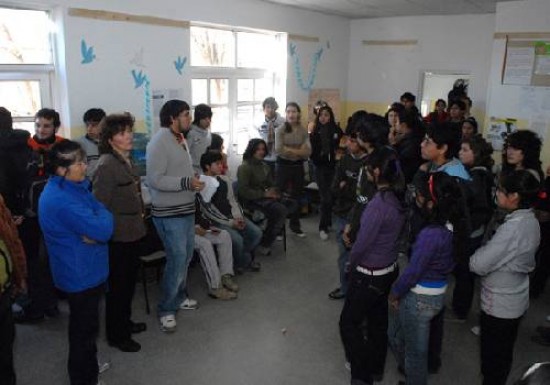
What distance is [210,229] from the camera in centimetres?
380

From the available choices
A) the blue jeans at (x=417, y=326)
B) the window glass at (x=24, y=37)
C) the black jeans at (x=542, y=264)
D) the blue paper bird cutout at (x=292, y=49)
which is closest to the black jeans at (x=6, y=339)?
the blue jeans at (x=417, y=326)

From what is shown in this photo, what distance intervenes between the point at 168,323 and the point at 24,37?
2.73m

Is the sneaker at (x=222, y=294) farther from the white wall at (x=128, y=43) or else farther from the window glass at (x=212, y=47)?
the window glass at (x=212, y=47)

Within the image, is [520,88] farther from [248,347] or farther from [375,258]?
[248,347]

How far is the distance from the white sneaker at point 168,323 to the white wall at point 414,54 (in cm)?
544

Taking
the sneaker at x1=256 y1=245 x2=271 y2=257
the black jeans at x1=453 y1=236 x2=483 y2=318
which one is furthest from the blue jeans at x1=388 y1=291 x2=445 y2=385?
the sneaker at x1=256 y1=245 x2=271 y2=257

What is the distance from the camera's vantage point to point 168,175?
294 cm

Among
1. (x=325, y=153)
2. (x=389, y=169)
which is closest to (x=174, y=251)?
(x=389, y=169)

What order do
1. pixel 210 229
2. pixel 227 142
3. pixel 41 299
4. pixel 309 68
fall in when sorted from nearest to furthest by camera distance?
pixel 41 299 < pixel 210 229 < pixel 227 142 < pixel 309 68

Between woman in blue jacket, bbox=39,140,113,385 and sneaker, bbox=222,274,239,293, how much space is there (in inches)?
58.7

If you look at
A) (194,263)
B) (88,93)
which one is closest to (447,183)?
(194,263)

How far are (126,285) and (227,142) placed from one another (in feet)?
11.5

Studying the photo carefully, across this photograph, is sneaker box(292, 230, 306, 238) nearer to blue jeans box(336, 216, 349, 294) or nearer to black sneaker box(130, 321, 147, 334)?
blue jeans box(336, 216, 349, 294)

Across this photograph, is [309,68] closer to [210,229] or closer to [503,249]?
[210,229]
